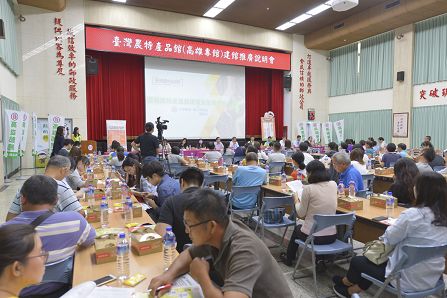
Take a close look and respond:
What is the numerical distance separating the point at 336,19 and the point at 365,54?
6.46ft

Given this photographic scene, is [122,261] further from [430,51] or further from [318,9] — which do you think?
[430,51]

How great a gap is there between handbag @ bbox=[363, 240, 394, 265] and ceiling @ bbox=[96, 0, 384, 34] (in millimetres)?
10325

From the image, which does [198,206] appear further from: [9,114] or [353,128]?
[353,128]

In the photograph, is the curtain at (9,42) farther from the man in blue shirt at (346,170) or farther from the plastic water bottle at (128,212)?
the man in blue shirt at (346,170)

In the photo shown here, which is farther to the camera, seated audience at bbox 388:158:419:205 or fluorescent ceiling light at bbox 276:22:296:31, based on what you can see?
fluorescent ceiling light at bbox 276:22:296:31

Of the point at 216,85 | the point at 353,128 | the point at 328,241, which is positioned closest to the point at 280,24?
the point at 216,85

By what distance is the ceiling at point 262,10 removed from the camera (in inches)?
439

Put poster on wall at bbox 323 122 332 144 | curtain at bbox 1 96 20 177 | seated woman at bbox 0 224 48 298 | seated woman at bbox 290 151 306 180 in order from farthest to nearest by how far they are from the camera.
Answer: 1. poster on wall at bbox 323 122 332 144
2. curtain at bbox 1 96 20 177
3. seated woman at bbox 290 151 306 180
4. seated woman at bbox 0 224 48 298

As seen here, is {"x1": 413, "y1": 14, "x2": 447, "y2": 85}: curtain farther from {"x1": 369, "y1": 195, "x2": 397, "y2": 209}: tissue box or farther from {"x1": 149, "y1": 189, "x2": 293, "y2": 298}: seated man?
{"x1": 149, "y1": 189, "x2": 293, "y2": 298}: seated man

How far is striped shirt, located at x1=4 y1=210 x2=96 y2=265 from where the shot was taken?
1846 millimetres

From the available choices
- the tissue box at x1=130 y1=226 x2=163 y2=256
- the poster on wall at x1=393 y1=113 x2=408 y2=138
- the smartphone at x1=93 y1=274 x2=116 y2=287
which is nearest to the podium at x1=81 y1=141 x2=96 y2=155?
the tissue box at x1=130 y1=226 x2=163 y2=256

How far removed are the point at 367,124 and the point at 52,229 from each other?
13.7 metres

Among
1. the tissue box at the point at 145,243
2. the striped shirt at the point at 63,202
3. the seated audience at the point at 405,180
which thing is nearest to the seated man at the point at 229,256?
the tissue box at the point at 145,243

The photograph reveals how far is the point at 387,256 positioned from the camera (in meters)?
2.33
